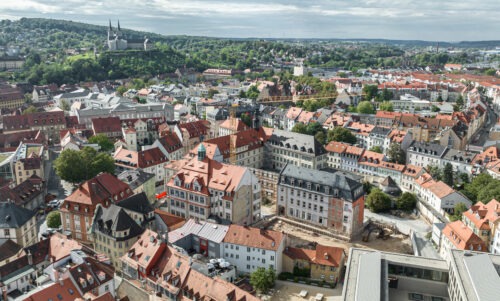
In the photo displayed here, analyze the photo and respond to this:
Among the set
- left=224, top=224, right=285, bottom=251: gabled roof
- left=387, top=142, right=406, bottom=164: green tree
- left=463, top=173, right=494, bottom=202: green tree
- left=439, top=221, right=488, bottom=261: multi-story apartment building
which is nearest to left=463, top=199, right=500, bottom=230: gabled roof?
left=439, top=221, right=488, bottom=261: multi-story apartment building

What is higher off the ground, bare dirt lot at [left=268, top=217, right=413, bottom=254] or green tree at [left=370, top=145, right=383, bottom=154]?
green tree at [left=370, top=145, right=383, bottom=154]

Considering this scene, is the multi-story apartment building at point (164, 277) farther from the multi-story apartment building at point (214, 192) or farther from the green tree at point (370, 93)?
the green tree at point (370, 93)

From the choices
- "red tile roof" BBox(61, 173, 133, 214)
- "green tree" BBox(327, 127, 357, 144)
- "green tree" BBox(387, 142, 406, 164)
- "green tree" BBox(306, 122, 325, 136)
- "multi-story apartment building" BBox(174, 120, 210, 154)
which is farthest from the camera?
"green tree" BBox(306, 122, 325, 136)

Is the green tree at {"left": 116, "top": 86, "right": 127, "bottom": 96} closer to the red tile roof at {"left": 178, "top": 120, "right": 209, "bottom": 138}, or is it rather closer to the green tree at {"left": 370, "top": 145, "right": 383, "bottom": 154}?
the red tile roof at {"left": 178, "top": 120, "right": 209, "bottom": 138}

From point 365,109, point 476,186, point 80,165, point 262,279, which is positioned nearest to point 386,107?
Result: point 365,109

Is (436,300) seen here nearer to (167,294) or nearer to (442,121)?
(167,294)

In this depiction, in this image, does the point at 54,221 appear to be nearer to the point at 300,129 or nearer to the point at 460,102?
the point at 300,129
